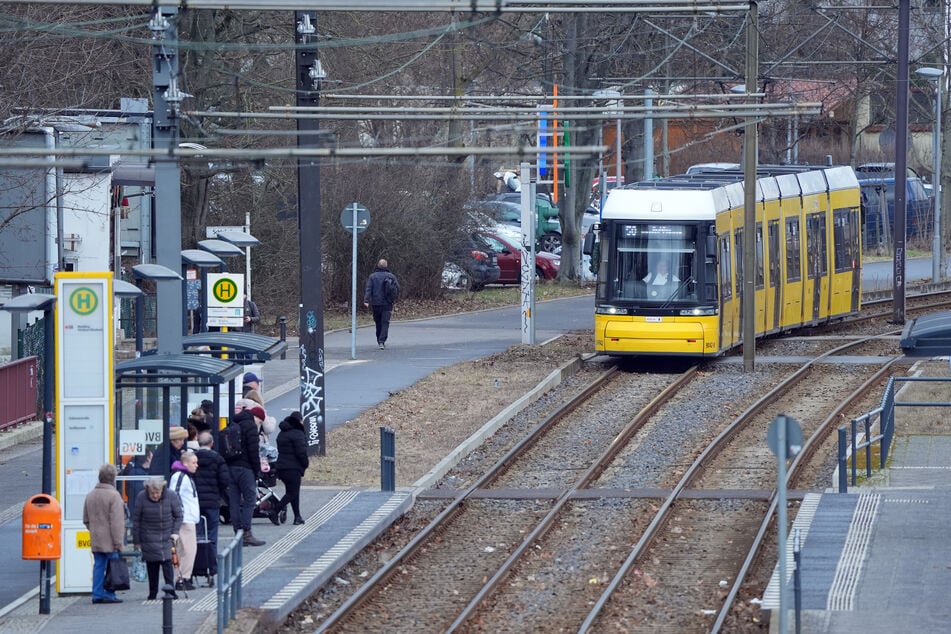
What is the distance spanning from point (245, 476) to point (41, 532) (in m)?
2.62

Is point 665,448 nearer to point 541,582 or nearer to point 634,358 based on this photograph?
point 541,582

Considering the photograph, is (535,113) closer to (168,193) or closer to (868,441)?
(168,193)

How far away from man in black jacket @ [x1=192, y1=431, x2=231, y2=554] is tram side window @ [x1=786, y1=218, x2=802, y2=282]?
1873 cm

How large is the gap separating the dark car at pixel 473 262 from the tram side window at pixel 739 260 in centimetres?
1278

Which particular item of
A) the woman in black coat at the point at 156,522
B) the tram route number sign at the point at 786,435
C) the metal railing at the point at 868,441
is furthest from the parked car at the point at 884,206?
the tram route number sign at the point at 786,435

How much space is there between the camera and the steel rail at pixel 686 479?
13.1 m

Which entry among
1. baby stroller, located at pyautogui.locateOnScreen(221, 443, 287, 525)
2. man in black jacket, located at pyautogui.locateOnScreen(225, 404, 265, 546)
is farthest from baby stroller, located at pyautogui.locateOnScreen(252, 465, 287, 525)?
man in black jacket, located at pyautogui.locateOnScreen(225, 404, 265, 546)

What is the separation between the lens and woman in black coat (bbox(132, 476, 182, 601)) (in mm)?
12375

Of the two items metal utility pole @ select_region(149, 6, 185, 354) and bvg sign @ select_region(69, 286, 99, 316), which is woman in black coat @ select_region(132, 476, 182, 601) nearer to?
bvg sign @ select_region(69, 286, 99, 316)

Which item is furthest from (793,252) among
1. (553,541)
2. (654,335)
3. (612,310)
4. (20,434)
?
(553,541)

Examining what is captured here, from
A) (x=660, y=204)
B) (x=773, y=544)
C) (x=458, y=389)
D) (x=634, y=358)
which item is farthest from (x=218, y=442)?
(x=634, y=358)

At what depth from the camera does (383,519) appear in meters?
15.9

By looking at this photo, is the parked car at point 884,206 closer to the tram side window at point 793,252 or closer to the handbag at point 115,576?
the tram side window at point 793,252

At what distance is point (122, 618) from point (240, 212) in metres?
24.3
